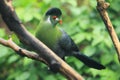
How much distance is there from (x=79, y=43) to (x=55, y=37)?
26.2 inches

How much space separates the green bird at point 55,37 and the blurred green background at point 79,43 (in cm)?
41

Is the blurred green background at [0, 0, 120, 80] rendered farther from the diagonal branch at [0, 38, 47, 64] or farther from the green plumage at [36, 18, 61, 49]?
the diagonal branch at [0, 38, 47, 64]

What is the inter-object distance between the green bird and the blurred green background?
0.41 meters

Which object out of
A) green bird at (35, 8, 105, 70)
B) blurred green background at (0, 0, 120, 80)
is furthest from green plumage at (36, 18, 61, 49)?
blurred green background at (0, 0, 120, 80)

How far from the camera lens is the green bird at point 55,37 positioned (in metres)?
1.76

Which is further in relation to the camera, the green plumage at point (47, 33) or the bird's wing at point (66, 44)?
the bird's wing at point (66, 44)

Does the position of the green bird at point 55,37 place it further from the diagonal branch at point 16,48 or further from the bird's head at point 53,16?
the diagonal branch at point 16,48

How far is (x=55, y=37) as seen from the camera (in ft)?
6.50

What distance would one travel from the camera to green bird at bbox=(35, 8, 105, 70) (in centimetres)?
176

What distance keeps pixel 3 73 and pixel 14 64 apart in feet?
0.70

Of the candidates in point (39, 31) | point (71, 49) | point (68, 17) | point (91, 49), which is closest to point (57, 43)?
point (71, 49)

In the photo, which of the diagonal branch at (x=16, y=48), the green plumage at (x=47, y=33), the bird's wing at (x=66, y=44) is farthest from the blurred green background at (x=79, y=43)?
the diagonal branch at (x=16, y=48)

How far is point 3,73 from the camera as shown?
2.94 m

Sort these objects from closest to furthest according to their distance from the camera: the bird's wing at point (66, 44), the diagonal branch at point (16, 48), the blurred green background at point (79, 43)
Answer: the diagonal branch at point (16, 48), the bird's wing at point (66, 44), the blurred green background at point (79, 43)
